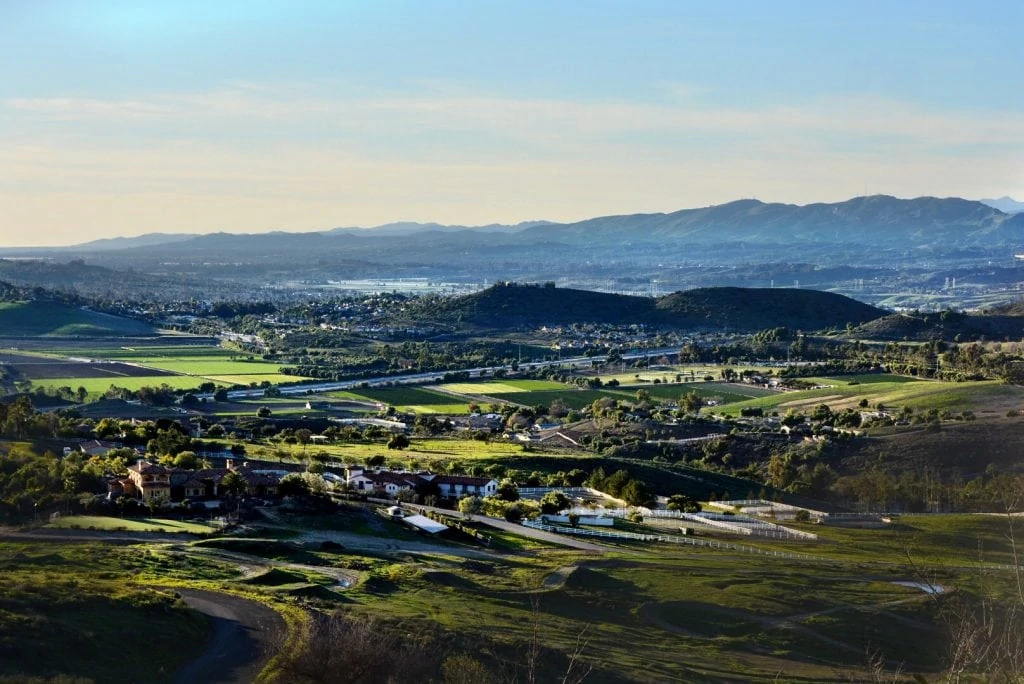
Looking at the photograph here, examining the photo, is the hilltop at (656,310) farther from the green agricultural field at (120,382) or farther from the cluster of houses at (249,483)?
the cluster of houses at (249,483)

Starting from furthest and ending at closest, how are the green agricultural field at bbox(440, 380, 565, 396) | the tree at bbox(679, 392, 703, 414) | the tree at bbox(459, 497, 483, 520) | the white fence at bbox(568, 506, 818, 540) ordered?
the green agricultural field at bbox(440, 380, 565, 396) → the tree at bbox(679, 392, 703, 414) → the white fence at bbox(568, 506, 818, 540) → the tree at bbox(459, 497, 483, 520)

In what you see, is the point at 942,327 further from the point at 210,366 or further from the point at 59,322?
the point at 59,322

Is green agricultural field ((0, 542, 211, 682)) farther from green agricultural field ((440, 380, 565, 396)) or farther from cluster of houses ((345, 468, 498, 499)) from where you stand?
green agricultural field ((440, 380, 565, 396))

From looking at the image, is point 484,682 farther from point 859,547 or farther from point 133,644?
point 859,547

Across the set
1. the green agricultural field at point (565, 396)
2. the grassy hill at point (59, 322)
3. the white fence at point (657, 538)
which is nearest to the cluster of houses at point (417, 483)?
the white fence at point (657, 538)

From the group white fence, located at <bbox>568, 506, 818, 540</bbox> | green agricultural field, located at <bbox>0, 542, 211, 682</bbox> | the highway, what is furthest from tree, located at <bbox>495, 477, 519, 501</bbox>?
the highway

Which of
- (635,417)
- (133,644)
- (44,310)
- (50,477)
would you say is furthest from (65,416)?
(44,310)

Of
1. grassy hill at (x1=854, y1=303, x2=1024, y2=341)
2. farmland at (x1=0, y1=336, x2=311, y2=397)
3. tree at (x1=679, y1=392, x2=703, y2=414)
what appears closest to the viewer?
tree at (x1=679, y1=392, x2=703, y2=414)
